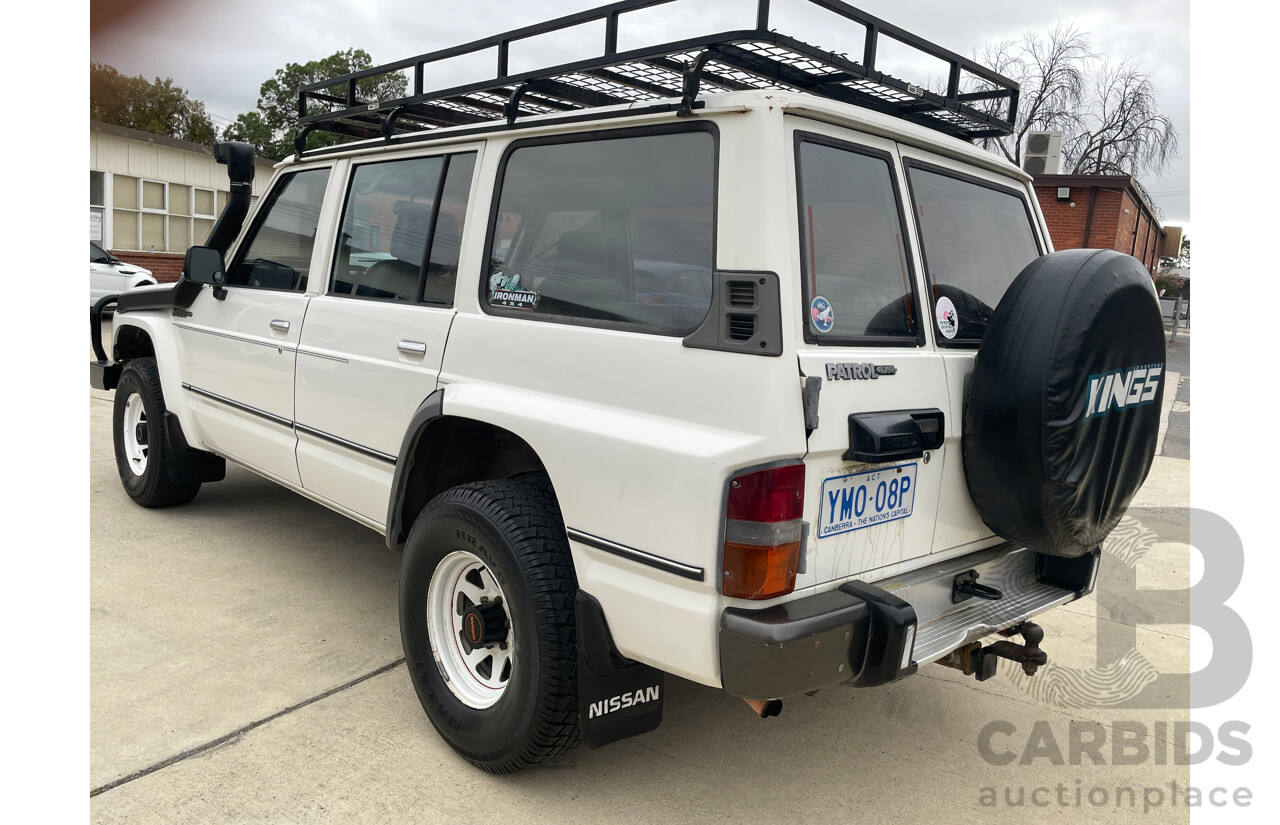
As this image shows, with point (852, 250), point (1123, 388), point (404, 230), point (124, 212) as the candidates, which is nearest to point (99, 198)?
point (124, 212)

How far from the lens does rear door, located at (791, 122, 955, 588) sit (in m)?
2.32

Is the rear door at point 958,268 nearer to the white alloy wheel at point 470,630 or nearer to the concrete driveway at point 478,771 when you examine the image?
the concrete driveway at point 478,771

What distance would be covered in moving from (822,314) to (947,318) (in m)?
0.62

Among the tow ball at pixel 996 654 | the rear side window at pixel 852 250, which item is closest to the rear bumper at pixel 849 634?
the tow ball at pixel 996 654

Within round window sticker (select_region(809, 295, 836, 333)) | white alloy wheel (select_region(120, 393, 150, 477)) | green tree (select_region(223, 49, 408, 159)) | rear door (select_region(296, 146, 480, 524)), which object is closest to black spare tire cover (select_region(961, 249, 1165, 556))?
round window sticker (select_region(809, 295, 836, 333))

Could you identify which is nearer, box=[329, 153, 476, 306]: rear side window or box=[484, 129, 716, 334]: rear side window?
box=[484, 129, 716, 334]: rear side window

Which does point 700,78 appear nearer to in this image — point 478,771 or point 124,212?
point 478,771

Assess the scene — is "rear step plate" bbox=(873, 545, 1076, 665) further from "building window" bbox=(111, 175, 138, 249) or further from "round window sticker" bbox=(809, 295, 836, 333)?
"building window" bbox=(111, 175, 138, 249)

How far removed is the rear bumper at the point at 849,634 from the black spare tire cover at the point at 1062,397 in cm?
30

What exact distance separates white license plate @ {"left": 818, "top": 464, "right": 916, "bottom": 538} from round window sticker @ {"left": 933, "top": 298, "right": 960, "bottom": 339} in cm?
47

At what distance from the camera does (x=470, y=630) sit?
2838mm

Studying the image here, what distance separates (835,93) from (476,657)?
220 cm

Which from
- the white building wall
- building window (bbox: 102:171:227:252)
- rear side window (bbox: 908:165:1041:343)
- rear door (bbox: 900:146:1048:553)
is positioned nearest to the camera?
rear door (bbox: 900:146:1048:553)

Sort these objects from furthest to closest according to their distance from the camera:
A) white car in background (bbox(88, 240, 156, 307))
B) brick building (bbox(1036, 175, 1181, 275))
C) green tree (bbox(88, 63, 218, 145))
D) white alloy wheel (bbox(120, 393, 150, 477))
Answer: green tree (bbox(88, 63, 218, 145)), brick building (bbox(1036, 175, 1181, 275)), white car in background (bbox(88, 240, 156, 307)), white alloy wheel (bbox(120, 393, 150, 477))
